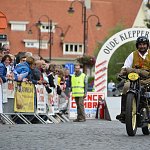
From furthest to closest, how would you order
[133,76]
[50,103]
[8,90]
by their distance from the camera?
[50,103], [8,90], [133,76]

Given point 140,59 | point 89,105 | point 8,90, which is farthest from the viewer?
point 89,105

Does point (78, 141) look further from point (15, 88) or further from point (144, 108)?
point (15, 88)

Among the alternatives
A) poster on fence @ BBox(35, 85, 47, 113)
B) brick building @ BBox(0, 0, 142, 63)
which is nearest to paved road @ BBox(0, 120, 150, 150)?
poster on fence @ BBox(35, 85, 47, 113)

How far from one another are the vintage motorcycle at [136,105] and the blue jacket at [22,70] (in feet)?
23.5

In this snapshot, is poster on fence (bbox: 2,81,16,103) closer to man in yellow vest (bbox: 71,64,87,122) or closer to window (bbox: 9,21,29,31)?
man in yellow vest (bbox: 71,64,87,122)

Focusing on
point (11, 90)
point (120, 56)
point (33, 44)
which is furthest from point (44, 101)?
point (33, 44)

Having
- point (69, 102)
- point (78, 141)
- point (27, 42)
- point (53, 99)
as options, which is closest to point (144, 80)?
point (78, 141)

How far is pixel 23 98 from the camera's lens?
69.6 ft

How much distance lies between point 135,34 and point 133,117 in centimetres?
1743

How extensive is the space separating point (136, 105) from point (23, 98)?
24.1 ft

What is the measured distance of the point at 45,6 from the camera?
122 metres

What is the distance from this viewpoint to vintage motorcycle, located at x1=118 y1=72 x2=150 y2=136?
547 inches

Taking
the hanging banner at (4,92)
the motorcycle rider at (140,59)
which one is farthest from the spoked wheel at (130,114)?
the hanging banner at (4,92)

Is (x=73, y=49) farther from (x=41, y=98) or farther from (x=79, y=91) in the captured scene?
(x=41, y=98)
